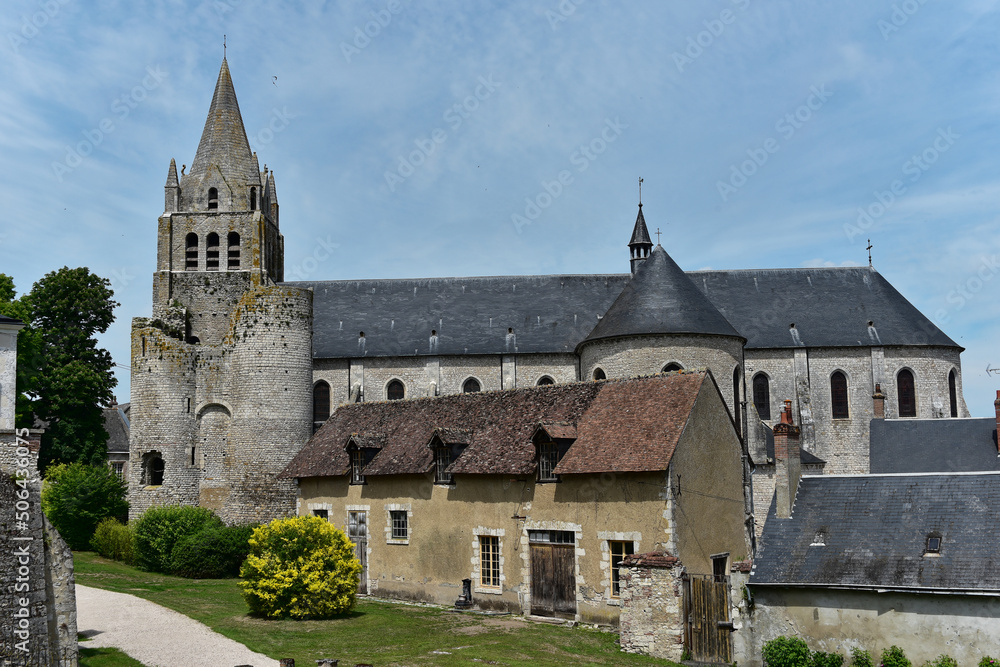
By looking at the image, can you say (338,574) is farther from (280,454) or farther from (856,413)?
(856,413)

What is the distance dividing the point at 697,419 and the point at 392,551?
8764 mm

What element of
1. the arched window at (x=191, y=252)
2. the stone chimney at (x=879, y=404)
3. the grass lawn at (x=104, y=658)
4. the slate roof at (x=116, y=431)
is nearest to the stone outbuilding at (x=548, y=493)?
the grass lawn at (x=104, y=658)

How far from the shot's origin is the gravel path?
45.4 feet

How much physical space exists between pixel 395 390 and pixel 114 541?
11493 millimetres

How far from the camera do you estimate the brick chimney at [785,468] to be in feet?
57.6

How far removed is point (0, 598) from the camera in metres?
10.7

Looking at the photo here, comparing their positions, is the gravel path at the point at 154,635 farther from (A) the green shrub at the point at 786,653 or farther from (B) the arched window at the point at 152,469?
(B) the arched window at the point at 152,469

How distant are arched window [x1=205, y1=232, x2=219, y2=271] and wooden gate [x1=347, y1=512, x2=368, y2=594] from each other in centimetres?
1311

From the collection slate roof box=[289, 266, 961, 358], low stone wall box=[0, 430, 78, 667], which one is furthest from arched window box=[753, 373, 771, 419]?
low stone wall box=[0, 430, 78, 667]

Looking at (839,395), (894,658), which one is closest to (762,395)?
(839,395)

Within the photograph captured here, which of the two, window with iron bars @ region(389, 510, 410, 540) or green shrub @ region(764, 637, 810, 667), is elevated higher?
window with iron bars @ region(389, 510, 410, 540)

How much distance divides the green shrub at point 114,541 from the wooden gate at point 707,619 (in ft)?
58.7

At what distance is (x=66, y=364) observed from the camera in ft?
117

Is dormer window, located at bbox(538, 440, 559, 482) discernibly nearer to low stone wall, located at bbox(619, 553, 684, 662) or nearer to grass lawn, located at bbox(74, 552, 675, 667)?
grass lawn, located at bbox(74, 552, 675, 667)
